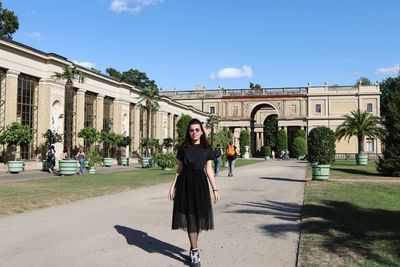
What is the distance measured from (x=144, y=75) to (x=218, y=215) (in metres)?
96.3

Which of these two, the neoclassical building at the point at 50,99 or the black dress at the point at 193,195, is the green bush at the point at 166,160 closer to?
the neoclassical building at the point at 50,99

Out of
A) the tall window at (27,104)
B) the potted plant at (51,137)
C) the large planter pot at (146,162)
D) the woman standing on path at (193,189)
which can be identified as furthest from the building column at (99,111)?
the woman standing on path at (193,189)

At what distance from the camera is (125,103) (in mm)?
44906

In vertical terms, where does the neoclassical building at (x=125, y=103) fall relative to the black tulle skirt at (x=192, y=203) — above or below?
above

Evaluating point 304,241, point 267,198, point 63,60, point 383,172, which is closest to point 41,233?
point 304,241

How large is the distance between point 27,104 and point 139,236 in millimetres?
26206

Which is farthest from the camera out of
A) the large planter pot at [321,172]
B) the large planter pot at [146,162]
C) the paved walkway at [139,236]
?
the large planter pot at [146,162]

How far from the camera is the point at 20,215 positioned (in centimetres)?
929

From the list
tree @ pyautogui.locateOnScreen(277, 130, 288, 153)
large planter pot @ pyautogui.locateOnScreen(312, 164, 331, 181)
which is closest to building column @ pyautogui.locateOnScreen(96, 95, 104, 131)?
large planter pot @ pyautogui.locateOnScreen(312, 164, 331, 181)

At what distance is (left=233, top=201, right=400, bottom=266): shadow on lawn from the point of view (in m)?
5.92

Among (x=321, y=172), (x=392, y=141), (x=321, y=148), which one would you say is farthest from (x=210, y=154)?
(x=392, y=141)

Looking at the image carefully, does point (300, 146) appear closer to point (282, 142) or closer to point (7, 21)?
point (282, 142)

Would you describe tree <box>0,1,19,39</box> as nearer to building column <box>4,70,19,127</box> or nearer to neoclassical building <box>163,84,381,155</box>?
building column <box>4,70,19,127</box>

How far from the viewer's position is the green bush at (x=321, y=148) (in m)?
19.8
